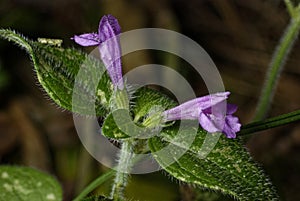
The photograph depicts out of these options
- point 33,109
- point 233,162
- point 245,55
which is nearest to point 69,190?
point 33,109

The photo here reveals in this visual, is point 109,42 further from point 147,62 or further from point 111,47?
point 147,62

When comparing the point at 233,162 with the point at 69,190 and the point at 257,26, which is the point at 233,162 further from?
the point at 257,26

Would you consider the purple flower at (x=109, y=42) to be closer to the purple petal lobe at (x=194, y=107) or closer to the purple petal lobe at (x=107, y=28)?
the purple petal lobe at (x=107, y=28)

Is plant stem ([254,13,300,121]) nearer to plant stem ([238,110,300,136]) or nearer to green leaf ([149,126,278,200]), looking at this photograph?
plant stem ([238,110,300,136])

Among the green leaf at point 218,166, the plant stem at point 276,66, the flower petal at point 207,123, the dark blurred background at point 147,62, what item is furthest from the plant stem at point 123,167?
the dark blurred background at point 147,62

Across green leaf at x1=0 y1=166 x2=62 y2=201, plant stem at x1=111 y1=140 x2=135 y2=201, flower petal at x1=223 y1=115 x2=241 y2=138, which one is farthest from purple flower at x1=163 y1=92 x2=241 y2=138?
green leaf at x1=0 y1=166 x2=62 y2=201
